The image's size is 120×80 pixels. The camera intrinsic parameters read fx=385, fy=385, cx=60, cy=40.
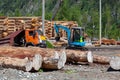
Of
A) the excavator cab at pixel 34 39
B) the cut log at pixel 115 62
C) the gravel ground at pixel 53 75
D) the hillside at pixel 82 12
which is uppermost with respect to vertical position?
the hillside at pixel 82 12

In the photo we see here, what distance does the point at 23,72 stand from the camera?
1524 centimetres

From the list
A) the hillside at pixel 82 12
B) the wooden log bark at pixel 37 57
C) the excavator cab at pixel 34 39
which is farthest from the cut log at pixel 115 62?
A: the hillside at pixel 82 12

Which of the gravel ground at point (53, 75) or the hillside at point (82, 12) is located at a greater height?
the hillside at point (82, 12)

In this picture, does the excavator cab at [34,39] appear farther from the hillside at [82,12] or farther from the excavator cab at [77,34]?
the hillside at [82,12]

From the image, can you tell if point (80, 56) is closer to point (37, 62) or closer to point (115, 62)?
A: point (115, 62)

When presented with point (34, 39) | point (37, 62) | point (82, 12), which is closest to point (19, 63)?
point (37, 62)

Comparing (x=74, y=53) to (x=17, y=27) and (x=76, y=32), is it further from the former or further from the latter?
(x=17, y=27)

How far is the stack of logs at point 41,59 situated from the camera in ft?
51.2

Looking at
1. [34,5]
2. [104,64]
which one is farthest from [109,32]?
[34,5]

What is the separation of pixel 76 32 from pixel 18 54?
12672 mm

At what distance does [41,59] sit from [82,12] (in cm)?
9781

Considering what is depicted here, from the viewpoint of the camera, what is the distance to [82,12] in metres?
113

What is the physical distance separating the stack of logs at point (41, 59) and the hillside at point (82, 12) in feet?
160

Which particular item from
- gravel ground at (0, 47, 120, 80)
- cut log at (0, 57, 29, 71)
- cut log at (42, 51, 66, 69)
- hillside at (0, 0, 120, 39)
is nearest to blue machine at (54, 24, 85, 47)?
cut log at (42, 51, 66, 69)
